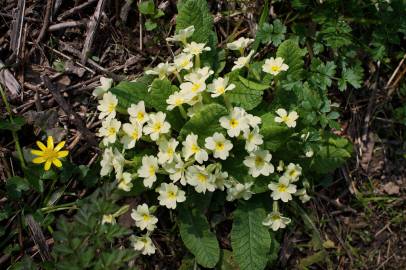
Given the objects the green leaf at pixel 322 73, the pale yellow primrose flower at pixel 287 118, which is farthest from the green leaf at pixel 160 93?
the green leaf at pixel 322 73

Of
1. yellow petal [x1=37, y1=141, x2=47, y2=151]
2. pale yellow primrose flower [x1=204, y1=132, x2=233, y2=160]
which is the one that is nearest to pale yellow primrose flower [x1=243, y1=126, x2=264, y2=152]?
pale yellow primrose flower [x1=204, y1=132, x2=233, y2=160]

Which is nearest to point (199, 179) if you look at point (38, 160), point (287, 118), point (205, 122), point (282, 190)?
point (205, 122)

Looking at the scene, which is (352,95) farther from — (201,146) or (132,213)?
(132,213)

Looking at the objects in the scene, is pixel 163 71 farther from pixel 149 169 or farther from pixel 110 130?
pixel 149 169

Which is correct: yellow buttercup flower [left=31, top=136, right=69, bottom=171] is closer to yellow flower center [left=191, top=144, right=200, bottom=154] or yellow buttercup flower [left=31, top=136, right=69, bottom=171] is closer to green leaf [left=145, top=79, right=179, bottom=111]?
green leaf [left=145, top=79, right=179, bottom=111]

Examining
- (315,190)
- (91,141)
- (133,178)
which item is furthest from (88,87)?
(315,190)

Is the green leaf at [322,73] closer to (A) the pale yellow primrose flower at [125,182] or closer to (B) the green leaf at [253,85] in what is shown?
(B) the green leaf at [253,85]
